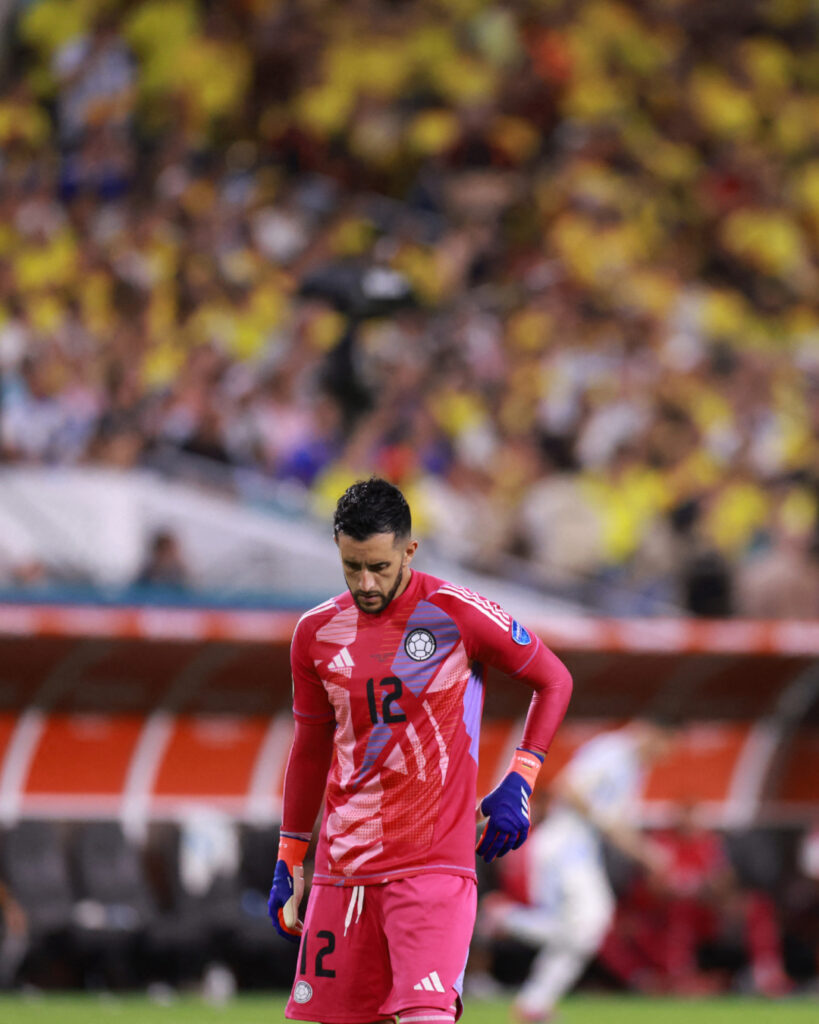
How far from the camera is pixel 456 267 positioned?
16.8 m

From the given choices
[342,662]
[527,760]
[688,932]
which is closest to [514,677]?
[527,760]

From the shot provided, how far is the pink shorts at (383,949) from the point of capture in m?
4.77

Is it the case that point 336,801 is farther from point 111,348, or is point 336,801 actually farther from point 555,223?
point 555,223

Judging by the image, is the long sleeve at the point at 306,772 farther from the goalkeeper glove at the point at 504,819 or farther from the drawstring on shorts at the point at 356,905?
the goalkeeper glove at the point at 504,819

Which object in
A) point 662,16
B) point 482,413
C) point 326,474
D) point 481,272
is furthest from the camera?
point 662,16

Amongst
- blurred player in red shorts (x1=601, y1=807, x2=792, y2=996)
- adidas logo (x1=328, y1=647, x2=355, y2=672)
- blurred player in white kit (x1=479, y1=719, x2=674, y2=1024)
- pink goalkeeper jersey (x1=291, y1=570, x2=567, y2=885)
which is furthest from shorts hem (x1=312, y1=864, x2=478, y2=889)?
blurred player in red shorts (x1=601, y1=807, x2=792, y2=996)

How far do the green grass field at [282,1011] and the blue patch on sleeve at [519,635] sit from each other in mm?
5564

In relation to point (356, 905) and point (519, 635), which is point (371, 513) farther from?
point (356, 905)

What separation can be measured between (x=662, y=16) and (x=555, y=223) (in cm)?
422

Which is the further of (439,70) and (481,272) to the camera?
(439,70)

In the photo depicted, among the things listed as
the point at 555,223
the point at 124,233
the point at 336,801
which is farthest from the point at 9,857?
the point at 555,223

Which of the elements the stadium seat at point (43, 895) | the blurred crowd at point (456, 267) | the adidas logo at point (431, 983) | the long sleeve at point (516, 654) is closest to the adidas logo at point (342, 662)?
the long sleeve at point (516, 654)

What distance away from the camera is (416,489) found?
13.6 metres

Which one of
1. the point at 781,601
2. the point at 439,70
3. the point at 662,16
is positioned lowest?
the point at 781,601
